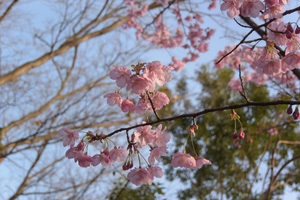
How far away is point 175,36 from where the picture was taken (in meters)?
5.64

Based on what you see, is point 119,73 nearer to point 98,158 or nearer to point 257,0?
point 98,158

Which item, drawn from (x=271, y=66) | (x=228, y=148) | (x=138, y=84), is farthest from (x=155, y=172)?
(x=228, y=148)

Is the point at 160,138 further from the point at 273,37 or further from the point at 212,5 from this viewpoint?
the point at 212,5

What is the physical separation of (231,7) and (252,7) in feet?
0.39

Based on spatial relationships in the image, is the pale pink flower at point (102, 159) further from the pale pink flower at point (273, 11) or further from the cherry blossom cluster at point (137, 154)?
the pale pink flower at point (273, 11)

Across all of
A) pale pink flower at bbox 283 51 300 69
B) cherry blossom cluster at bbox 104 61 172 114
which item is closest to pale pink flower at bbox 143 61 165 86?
cherry blossom cluster at bbox 104 61 172 114

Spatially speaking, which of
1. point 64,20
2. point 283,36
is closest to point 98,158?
point 283,36

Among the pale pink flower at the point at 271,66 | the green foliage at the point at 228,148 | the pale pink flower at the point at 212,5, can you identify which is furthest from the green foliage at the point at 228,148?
the pale pink flower at the point at 271,66

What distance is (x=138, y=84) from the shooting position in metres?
1.29

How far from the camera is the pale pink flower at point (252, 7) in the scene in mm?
1401

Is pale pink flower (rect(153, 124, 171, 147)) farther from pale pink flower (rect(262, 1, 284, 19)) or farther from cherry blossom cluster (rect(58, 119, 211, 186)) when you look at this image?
pale pink flower (rect(262, 1, 284, 19))

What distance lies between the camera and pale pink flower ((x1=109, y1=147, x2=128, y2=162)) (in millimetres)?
1441

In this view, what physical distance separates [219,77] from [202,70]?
Answer: 1.32ft

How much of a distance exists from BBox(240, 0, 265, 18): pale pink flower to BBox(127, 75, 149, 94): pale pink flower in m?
0.50
